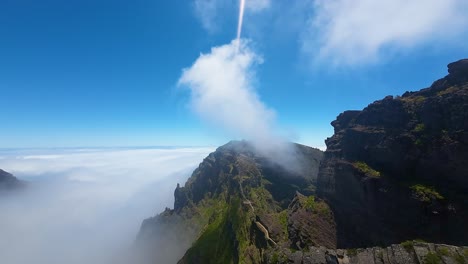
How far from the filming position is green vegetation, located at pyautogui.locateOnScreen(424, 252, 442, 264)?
56.6m

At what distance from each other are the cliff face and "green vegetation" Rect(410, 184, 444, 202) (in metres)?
0.25

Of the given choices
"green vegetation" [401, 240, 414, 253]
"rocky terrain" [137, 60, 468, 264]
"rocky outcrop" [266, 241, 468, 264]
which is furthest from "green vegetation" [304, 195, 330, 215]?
"green vegetation" [401, 240, 414, 253]

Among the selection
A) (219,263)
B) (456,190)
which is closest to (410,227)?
(456,190)

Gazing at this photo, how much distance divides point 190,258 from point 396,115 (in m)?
149

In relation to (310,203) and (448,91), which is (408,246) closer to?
(310,203)

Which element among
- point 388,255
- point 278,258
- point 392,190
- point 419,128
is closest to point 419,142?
point 419,128

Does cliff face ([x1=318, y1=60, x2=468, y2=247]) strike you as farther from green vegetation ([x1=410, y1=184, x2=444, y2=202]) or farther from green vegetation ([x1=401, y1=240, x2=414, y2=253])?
green vegetation ([x1=401, y1=240, x2=414, y2=253])

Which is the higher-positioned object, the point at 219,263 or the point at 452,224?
the point at 452,224

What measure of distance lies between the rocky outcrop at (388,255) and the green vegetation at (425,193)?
2589 centimetres

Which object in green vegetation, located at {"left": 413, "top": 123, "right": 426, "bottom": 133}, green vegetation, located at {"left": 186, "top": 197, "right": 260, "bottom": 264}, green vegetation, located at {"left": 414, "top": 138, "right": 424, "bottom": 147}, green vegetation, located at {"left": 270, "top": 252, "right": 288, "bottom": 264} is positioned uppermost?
green vegetation, located at {"left": 413, "top": 123, "right": 426, "bottom": 133}

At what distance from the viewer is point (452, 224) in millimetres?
76125

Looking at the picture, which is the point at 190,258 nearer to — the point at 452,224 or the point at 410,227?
the point at 410,227

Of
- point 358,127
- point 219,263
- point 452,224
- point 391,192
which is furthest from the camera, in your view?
point 219,263

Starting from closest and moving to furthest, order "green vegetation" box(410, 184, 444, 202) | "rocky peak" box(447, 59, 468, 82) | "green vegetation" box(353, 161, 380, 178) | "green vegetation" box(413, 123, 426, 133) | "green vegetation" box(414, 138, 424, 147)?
"green vegetation" box(410, 184, 444, 202), "green vegetation" box(414, 138, 424, 147), "green vegetation" box(413, 123, 426, 133), "rocky peak" box(447, 59, 468, 82), "green vegetation" box(353, 161, 380, 178)
